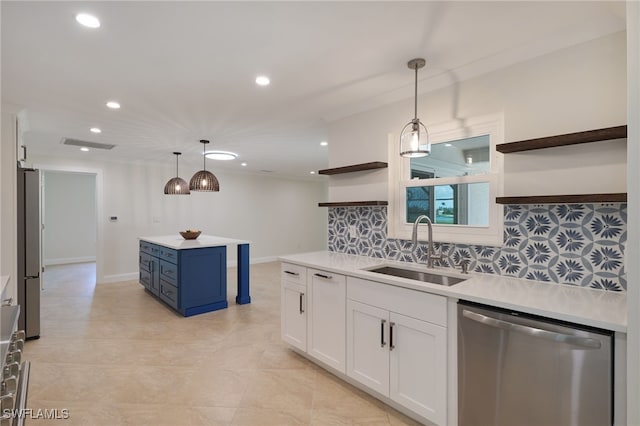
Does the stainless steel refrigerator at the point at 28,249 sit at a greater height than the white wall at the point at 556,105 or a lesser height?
lesser

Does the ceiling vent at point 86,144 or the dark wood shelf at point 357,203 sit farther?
the ceiling vent at point 86,144

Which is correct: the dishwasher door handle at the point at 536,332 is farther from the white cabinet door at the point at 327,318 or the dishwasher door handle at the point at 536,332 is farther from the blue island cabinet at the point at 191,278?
the blue island cabinet at the point at 191,278

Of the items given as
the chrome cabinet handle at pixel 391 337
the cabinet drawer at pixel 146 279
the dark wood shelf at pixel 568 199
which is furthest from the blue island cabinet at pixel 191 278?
the dark wood shelf at pixel 568 199

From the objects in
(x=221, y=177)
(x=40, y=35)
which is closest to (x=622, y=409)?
(x=40, y=35)

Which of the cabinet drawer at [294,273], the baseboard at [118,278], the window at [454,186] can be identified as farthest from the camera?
the baseboard at [118,278]

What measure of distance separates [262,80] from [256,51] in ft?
1.47

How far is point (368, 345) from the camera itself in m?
2.22

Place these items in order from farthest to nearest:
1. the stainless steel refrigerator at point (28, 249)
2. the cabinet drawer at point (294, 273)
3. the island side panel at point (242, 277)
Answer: the island side panel at point (242, 277)
the stainless steel refrigerator at point (28, 249)
the cabinet drawer at point (294, 273)

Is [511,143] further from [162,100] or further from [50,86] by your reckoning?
[50,86]

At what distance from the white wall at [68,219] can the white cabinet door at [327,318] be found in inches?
298

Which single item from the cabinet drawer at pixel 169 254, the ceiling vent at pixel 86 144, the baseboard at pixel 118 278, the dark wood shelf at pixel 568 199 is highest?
A: the ceiling vent at pixel 86 144

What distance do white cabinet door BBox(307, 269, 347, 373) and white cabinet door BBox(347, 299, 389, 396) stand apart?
81mm

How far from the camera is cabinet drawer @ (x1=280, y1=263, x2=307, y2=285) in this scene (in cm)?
273

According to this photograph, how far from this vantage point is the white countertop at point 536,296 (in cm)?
137
